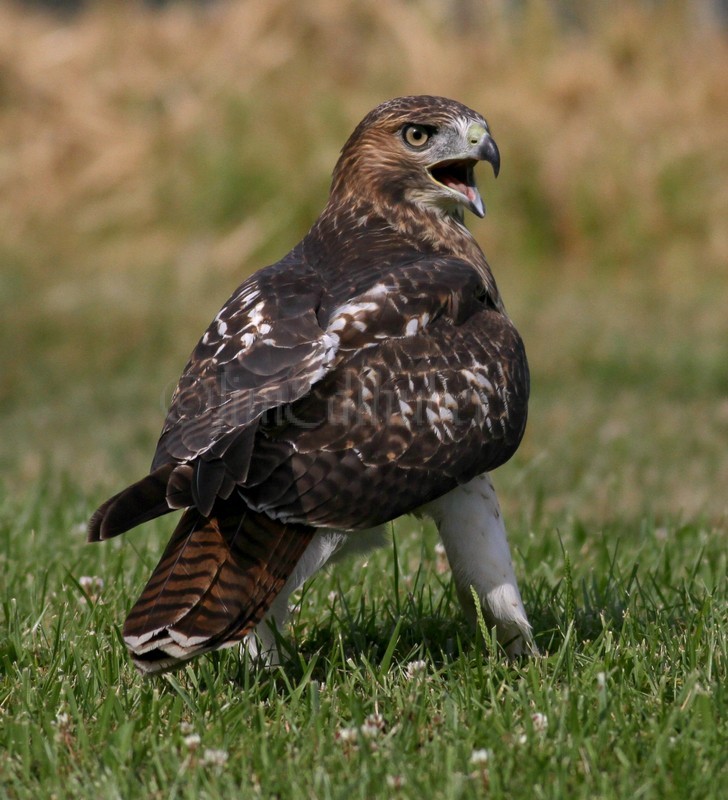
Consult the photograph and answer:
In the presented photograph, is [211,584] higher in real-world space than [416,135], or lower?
lower

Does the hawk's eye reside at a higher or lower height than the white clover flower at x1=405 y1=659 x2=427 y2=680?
higher

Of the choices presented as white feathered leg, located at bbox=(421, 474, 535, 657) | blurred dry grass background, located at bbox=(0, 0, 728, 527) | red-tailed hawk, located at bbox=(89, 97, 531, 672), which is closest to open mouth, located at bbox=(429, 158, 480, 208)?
red-tailed hawk, located at bbox=(89, 97, 531, 672)

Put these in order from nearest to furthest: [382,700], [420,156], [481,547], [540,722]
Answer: [540,722], [382,700], [481,547], [420,156]

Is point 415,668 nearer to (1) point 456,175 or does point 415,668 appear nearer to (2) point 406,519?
(1) point 456,175

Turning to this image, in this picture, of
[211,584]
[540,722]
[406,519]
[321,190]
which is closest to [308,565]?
[211,584]

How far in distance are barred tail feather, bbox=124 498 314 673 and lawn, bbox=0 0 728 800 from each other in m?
0.20

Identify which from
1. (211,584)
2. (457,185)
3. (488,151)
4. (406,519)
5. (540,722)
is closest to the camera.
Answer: (540,722)

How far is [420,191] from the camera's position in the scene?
4.32 meters

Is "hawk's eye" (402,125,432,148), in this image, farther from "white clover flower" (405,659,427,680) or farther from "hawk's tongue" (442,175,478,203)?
"white clover flower" (405,659,427,680)

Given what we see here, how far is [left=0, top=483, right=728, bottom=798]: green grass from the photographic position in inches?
116

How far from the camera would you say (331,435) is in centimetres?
346

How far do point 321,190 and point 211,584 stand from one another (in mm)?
9220

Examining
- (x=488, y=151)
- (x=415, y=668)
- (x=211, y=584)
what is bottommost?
(x=415, y=668)

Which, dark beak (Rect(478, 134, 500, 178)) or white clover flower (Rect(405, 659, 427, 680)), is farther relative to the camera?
dark beak (Rect(478, 134, 500, 178))
